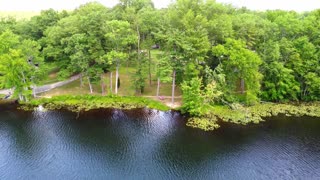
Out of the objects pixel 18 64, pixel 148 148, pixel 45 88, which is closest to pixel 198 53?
pixel 148 148

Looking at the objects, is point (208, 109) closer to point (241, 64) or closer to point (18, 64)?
point (241, 64)

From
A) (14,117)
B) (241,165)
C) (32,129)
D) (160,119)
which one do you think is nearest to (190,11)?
(160,119)

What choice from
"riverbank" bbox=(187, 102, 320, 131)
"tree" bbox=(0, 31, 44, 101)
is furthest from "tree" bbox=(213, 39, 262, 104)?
"tree" bbox=(0, 31, 44, 101)

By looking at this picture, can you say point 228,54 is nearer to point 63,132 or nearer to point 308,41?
point 308,41

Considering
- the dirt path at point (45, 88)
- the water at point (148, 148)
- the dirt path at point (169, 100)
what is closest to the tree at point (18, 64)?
the dirt path at point (45, 88)

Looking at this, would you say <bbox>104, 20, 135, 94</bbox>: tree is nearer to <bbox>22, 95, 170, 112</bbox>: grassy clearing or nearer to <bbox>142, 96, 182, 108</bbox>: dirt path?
<bbox>22, 95, 170, 112</bbox>: grassy clearing

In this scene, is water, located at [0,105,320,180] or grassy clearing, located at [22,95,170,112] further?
grassy clearing, located at [22,95,170,112]

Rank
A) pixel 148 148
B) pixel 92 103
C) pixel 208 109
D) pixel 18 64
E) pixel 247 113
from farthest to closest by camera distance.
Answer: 1. pixel 92 103
2. pixel 18 64
3. pixel 208 109
4. pixel 247 113
5. pixel 148 148

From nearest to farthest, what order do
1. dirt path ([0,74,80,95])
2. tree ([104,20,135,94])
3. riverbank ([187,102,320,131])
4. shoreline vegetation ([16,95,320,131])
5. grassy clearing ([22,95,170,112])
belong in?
riverbank ([187,102,320,131])
shoreline vegetation ([16,95,320,131])
tree ([104,20,135,94])
grassy clearing ([22,95,170,112])
dirt path ([0,74,80,95])
